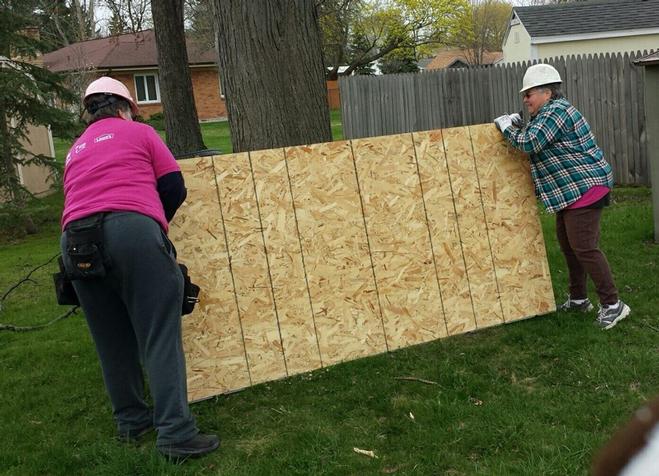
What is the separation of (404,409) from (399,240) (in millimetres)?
1404

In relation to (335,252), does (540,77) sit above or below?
above

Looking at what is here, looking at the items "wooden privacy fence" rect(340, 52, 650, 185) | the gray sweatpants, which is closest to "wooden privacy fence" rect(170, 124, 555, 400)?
the gray sweatpants

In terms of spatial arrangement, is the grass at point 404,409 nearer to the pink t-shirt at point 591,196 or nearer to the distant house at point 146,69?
the pink t-shirt at point 591,196

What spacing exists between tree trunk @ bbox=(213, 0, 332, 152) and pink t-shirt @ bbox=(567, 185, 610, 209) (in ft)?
6.43

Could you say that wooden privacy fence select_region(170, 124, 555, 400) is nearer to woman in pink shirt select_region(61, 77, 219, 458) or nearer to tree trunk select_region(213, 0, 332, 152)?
tree trunk select_region(213, 0, 332, 152)

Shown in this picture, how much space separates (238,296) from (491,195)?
214cm

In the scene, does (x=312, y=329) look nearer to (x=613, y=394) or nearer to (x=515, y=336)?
(x=515, y=336)

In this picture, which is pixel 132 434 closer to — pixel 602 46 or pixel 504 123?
pixel 504 123

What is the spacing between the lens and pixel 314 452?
391 centimetres

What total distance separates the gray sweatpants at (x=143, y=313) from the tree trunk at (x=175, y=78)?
828cm

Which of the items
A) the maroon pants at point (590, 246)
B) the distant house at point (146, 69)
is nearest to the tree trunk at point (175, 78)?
the maroon pants at point (590, 246)

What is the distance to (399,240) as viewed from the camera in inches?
209

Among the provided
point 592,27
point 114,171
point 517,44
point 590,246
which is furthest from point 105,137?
point 517,44

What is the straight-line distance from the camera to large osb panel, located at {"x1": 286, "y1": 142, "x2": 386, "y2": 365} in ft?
16.5
